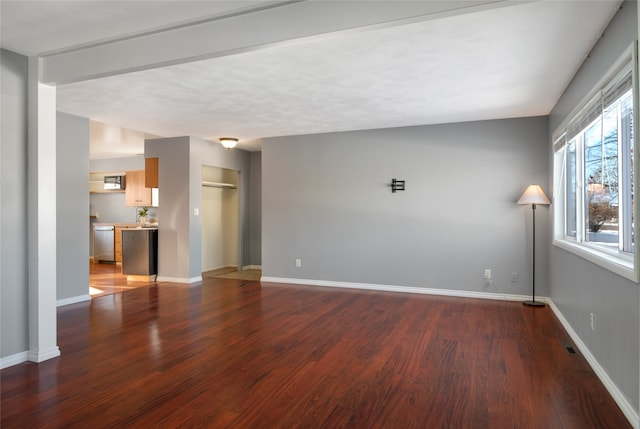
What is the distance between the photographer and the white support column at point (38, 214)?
3.12 m

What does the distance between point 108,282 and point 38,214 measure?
13.2 feet

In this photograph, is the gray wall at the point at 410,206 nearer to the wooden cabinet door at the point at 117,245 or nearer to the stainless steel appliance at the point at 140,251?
the stainless steel appliance at the point at 140,251

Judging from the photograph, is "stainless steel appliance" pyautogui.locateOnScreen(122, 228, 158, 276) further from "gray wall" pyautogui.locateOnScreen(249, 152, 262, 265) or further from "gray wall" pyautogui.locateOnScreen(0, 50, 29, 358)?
"gray wall" pyautogui.locateOnScreen(0, 50, 29, 358)

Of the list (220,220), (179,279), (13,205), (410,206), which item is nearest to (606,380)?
(410,206)

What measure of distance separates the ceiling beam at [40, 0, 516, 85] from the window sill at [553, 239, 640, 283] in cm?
160

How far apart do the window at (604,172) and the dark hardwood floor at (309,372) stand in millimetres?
910

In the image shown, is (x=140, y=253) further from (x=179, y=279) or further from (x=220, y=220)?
(x=220, y=220)

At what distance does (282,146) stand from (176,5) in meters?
4.19

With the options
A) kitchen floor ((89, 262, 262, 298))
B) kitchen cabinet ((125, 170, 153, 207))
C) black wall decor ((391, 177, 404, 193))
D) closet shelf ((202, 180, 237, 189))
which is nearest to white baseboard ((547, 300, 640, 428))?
black wall decor ((391, 177, 404, 193))

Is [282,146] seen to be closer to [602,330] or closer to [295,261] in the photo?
[295,261]

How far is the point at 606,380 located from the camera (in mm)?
2645

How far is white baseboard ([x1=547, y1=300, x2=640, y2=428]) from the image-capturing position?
7.22 feet

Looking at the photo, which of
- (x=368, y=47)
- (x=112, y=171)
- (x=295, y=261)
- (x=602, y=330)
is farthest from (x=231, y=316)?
(x=112, y=171)

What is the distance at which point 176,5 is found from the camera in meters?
2.39
